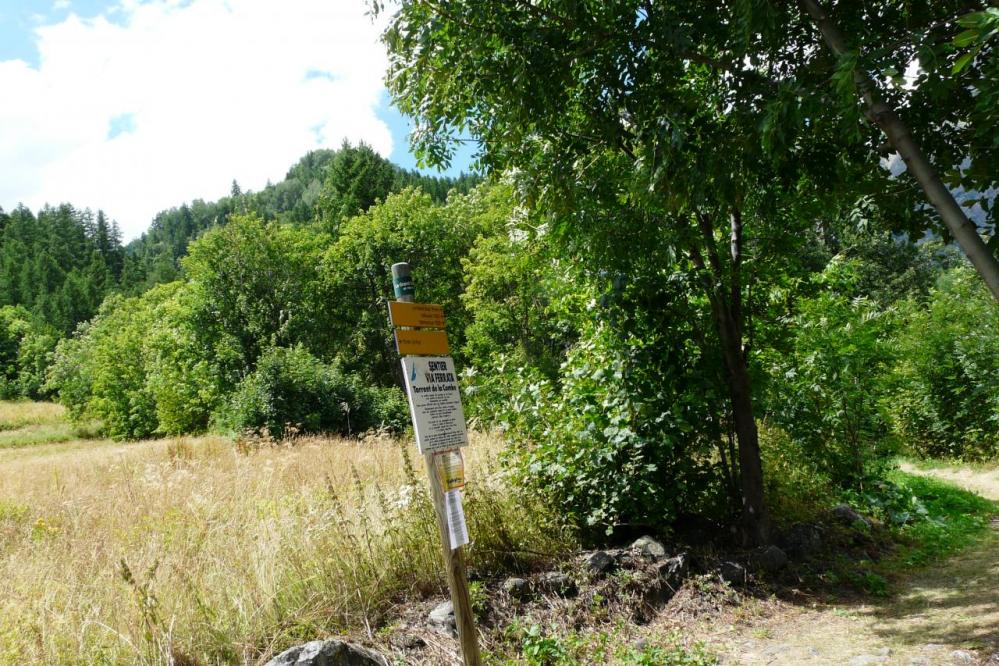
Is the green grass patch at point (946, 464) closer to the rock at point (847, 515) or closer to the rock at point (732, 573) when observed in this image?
the rock at point (847, 515)

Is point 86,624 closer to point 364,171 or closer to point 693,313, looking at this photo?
point 693,313

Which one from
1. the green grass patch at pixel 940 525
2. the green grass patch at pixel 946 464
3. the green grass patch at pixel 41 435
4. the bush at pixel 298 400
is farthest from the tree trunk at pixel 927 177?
the green grass patch at pixel 41 435

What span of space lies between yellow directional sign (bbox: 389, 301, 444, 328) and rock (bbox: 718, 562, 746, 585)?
11.5 ft

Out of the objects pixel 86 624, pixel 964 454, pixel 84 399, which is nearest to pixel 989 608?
pixel 86 624

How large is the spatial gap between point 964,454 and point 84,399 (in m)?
42.4

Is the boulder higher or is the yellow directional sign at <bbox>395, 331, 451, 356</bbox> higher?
the yellow directional sign at <bbox>395, 331, 451, 356</bbox>

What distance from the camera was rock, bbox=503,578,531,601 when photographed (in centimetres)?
509

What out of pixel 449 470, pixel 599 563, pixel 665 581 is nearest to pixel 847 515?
pixel 665 581

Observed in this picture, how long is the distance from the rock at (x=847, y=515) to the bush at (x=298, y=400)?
44.3 feet

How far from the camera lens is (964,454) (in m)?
15.3

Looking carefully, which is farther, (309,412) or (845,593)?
(309,412)

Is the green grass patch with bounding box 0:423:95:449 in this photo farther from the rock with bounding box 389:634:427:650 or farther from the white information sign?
the white information sign

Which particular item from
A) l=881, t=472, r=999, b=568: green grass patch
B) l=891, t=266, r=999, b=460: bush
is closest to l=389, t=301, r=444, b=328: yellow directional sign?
l=881, t=472, r=999, b=568: green grass patch

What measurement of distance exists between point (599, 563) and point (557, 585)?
0.45 meters
